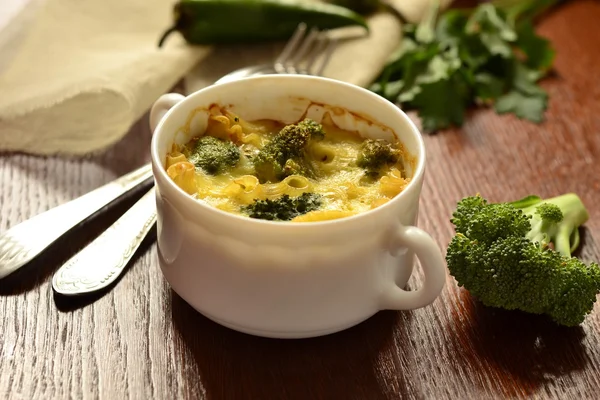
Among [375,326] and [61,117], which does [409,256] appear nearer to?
[375,326]

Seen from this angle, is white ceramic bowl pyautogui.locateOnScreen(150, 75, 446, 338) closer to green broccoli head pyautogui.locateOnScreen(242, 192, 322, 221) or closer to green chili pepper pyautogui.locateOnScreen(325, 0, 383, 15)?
green broccoli head pyautogui.locateOnScreen(242, 192, 322, 221)

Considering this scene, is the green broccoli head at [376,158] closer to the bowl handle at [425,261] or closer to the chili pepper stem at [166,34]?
the bowl handle at [425,261]

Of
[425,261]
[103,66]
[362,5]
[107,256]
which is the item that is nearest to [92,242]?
[107,256]

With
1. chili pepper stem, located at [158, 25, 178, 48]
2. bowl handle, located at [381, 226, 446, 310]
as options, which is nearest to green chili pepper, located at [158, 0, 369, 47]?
chili pepper stem, located at [158, 25, 178, 48]

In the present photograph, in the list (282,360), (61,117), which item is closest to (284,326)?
(282,360)

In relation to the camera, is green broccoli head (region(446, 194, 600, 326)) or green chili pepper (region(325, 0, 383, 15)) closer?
green broccoli head (region(446, 194, 600, 326))

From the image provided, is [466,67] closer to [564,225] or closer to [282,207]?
[564,225]

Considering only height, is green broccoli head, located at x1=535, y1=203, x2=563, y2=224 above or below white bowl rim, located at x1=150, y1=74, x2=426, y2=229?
below
